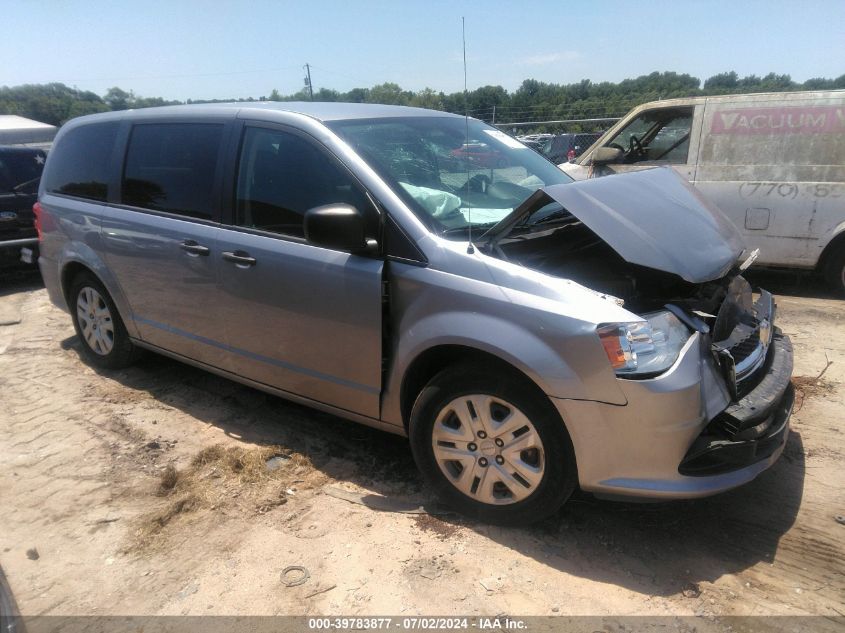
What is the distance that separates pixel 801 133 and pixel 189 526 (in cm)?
653

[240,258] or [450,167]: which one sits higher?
[450,167]

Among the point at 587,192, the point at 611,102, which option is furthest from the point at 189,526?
the point at 611,102

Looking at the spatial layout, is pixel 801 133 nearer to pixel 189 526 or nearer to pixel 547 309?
pixel 547 309

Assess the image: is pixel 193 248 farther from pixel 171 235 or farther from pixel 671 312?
pixel 671 312

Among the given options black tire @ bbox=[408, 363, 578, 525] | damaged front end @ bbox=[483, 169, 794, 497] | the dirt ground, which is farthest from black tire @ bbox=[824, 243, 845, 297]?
→ black tire @ bbox=[408, 363, 578, 525]

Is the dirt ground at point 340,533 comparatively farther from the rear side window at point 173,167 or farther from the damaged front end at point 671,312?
the rear side window at point 173,167

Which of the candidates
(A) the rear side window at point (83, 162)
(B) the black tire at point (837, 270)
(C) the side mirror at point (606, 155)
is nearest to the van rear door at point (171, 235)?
(A) the rear side window at point (83, 162)

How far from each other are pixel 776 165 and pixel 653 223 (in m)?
4.35

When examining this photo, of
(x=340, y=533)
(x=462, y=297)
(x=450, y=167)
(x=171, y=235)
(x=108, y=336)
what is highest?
(x=450, y=167)

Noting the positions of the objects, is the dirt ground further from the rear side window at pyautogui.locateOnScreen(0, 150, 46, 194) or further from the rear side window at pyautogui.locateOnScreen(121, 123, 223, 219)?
the rear side window at pyautogui.locateOnScreen(0, 150, 46, 194)

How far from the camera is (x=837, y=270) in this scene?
6160 mm

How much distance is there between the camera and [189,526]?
2951 mm

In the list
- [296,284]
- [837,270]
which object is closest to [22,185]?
[296,284]

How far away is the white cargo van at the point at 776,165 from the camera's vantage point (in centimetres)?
600
